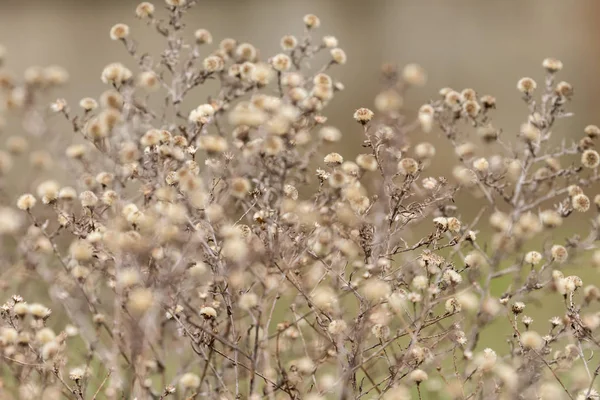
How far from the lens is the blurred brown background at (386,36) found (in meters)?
5.56

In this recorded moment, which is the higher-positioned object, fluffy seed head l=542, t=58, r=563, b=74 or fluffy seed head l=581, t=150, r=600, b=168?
fluffy seed head l=542, t=58, r=563, b=74

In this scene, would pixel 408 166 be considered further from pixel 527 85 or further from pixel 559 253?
pixel 527 85

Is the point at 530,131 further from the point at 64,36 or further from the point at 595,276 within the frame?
the point at 64,36

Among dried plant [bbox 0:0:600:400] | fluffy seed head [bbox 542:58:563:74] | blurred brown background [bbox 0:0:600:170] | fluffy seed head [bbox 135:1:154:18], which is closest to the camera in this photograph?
dried plant [bbox 0:0:600:400]

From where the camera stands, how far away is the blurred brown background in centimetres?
556

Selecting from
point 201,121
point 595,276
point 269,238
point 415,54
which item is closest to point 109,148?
point 201,121

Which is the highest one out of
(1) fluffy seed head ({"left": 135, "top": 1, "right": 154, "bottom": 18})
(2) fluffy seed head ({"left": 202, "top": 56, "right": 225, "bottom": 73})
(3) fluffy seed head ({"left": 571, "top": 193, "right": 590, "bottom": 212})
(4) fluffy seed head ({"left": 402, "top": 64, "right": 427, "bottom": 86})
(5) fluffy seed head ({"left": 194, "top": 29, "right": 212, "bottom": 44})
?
(1) fluffy seed head ({"left": 135, "top": 1, "right": 154, "bottom": 18})

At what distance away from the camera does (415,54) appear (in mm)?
5875

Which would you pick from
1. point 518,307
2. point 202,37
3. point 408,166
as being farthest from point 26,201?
point 518,307

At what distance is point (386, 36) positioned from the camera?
600 centimetres

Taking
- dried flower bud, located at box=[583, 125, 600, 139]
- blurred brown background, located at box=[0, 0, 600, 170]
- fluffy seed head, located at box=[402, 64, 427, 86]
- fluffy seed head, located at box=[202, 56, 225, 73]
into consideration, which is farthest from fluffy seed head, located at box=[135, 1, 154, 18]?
blurred brown background, located at box=[0, 0, 600, 170]

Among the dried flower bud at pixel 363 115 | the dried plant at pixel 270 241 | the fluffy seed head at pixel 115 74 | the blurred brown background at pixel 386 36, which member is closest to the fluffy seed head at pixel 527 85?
the dried plant at pixel 270 241

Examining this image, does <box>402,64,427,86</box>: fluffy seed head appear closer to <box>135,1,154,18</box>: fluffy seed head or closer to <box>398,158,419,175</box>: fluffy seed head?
<box>398,158,419,175</box>: fluffy seed head

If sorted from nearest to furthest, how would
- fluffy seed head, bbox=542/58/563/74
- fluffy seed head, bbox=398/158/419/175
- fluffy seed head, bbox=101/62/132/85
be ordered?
1. fluffy seed head, bbox=398/158/419/175
2. fluffy seed head, bbox=101/62/132/85
3. fluffy seed head, bbox=542/58/563/74
